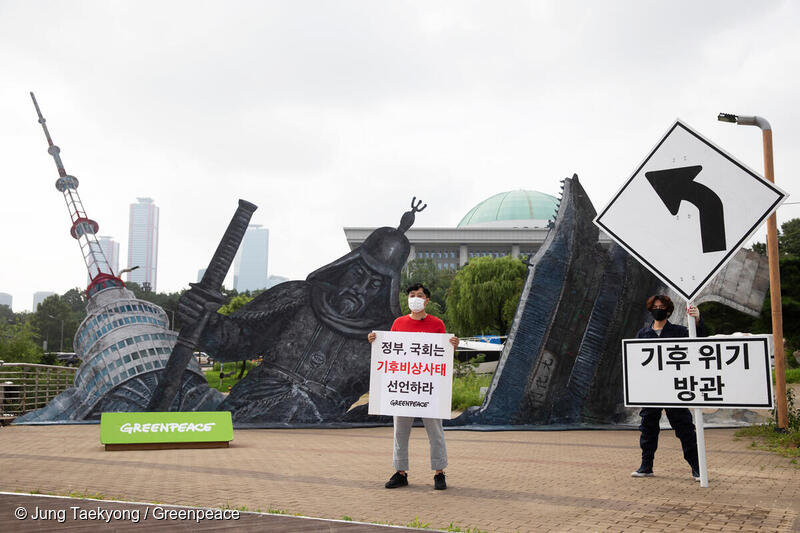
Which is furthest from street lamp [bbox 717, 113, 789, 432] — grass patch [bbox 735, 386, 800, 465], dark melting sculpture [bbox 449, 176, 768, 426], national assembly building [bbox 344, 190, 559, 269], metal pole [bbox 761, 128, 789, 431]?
national assembly building [bbox 344, 190, 559, 269]

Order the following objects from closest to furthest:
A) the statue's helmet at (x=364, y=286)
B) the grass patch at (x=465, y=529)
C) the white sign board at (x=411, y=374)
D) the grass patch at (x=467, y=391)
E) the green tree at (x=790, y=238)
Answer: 1. the grass patch at (x=465, y=529)
2. the white sign board at (x=411, y=374)
3. the statue's helmet at (x=364, y=286)
4. the grass patch at (x=467, y=391)
5. the green tree at (x=790, y=238)

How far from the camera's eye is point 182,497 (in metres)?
5.79

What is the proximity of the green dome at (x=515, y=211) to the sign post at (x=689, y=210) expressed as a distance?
83.1m

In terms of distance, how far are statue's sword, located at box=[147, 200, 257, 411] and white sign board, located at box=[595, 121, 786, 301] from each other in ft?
31.6

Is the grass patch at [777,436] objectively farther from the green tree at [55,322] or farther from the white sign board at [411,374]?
the green tree at [55,322]

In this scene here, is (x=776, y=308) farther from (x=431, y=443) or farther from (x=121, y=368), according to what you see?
(x=121, y=368)

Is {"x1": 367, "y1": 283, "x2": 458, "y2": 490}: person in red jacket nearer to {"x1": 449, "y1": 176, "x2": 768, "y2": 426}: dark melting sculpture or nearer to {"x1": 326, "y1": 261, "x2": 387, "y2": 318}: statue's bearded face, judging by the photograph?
{"x1": 449, "y1": 176, "x2": 768, "y2": 426}: dark melting sculpture

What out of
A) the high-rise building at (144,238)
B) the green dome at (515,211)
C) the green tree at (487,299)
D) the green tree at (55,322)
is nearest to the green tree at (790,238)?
the green tree at (487,299)

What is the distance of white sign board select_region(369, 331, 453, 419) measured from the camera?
21.6 ft

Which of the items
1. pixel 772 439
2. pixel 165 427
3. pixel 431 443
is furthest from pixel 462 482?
pixel 772 439

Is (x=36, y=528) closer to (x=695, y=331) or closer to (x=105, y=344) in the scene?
(x=695, y=331)

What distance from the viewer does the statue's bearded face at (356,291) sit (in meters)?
14.2

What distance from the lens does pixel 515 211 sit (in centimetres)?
9375

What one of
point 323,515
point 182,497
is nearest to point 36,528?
point 182,497
